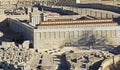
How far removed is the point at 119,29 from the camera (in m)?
63.3

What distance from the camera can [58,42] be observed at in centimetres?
6272

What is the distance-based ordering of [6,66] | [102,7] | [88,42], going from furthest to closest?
[102,7], [88,42], [6,66]

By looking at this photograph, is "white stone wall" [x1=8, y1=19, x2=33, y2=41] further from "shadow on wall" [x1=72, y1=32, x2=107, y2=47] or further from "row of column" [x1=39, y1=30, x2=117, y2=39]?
"shadow on wall" [x1=72, y1=32, x2=107, y2=47]

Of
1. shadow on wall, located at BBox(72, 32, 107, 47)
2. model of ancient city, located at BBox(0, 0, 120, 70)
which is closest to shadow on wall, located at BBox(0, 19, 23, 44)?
model of ancient city, located at BBox(0, 0, 120, 70)

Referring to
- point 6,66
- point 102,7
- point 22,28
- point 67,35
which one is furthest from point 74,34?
point 102,7

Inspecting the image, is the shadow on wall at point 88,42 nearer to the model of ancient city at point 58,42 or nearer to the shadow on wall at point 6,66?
the model of ancient city at point 58,42

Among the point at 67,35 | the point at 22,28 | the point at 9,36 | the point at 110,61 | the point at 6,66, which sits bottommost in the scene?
the point at 9,36

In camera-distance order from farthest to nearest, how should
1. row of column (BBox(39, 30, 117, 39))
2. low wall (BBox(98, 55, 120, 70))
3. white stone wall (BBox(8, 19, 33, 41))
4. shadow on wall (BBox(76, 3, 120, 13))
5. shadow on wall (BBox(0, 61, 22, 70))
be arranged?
1. shadow on wall (BBox(76, 3, 120, 13))
2. white stone wall (BBox(8, 19, 33, 41))
3. row of column (BBox(39, 30, 117, 39))
4. low wall (BBox(98, 55, 120, 70))
5. shadow on wall (BBox(0, 61, 22, 70))

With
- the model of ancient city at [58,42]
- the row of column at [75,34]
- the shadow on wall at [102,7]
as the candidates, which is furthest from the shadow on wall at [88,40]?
the shadow on wall at [102,7]

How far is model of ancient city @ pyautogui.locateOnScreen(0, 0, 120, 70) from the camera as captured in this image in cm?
5001

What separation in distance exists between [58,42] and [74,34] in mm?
2238

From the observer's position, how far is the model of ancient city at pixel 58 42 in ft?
164

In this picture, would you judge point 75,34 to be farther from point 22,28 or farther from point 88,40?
point 22,28

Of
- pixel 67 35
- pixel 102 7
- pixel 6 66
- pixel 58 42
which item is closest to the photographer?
pixel 6 66
